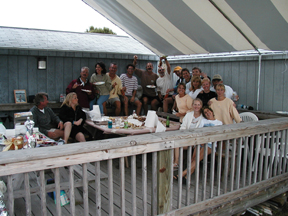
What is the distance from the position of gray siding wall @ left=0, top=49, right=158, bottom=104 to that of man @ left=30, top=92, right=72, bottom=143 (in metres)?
1.78

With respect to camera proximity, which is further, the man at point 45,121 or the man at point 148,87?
the man at point 148,87

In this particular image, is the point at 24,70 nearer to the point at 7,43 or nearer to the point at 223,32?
the point at 7,43

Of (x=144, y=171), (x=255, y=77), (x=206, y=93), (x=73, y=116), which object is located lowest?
(x=144, y=171)

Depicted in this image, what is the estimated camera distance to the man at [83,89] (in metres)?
5.72

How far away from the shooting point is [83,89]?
5.78 meters

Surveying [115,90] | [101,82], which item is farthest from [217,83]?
[101,82]

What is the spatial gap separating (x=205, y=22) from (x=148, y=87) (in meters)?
2.45

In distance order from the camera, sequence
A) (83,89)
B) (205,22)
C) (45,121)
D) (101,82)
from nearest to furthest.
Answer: (45,121) < (205,22) < (83,89) < (101,82)

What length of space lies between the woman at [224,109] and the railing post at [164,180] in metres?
2.26

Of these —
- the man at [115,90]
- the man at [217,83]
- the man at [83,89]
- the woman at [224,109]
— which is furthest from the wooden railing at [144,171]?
the man at [115,90]

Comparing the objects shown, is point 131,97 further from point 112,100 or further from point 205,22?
point 205,22

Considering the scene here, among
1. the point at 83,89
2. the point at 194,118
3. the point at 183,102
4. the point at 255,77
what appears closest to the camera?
the point at 194,118

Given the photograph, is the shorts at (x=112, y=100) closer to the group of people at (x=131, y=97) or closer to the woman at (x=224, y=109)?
the group of people at (x=131, y=97)

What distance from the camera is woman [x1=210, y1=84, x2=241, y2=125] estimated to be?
397cm
